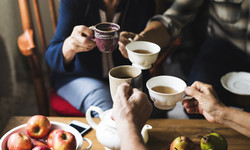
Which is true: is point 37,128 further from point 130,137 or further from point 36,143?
point 130,137

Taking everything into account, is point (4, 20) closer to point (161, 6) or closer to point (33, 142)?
point (161, 6)

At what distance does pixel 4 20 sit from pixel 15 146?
1.35 metres

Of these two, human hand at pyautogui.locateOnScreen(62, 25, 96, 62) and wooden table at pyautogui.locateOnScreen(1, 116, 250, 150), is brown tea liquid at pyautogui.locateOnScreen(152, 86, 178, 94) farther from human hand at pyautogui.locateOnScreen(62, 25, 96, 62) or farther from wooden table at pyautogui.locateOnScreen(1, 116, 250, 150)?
human hand at pyautogui.locateOnScreen(62, 25, 96, 62)

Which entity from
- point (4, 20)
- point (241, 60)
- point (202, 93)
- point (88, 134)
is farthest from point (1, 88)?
point (241, 60)

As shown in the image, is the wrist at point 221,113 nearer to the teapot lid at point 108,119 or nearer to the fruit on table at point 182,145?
the fruit on table at point 182,145

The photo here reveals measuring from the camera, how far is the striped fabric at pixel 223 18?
1.63 metres

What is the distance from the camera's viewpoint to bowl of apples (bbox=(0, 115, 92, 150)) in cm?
86

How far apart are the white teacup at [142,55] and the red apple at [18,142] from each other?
18.6 inches

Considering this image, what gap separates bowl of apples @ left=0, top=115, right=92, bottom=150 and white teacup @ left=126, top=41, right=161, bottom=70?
347mm

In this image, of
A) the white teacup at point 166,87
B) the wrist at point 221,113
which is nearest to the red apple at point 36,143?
the white teacup at point 166,87

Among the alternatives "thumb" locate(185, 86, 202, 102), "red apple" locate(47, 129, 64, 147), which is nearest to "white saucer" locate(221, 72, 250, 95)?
"thumb" locate(185, 86, 202, 102)

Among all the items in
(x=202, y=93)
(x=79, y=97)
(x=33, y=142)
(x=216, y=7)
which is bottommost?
(x=79, y=97)

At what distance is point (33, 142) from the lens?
36.4 inches

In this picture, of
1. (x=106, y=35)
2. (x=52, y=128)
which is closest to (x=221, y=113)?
(x=106, y=35)
